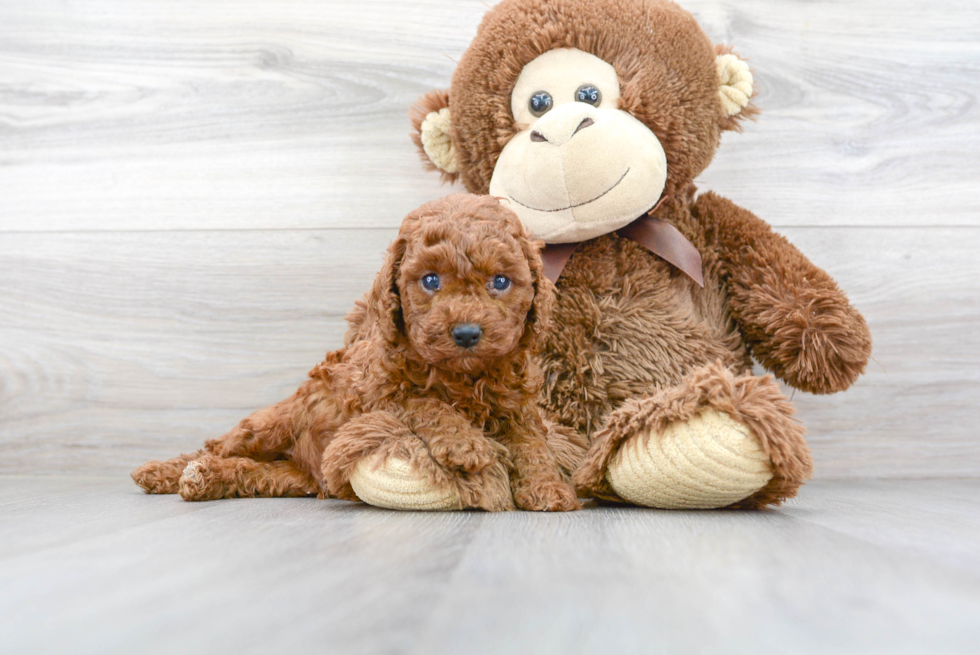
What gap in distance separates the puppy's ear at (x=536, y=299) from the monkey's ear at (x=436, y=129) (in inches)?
15.0

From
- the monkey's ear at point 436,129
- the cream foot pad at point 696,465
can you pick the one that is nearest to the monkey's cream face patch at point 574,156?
the monkey's ear at point 436,129

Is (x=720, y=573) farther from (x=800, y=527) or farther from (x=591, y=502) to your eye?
(x=591, y=502)

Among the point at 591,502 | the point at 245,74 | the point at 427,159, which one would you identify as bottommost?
the point at 591,502

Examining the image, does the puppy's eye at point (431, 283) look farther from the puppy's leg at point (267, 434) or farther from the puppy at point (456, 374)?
the puppy's leg at point (267, 434)

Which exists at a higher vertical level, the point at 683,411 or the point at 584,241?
the point at 584,241

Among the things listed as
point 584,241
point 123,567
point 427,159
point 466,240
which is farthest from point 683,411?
point 427,159

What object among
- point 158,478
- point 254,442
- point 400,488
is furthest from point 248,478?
point 400,488

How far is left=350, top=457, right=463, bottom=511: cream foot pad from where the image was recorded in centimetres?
81

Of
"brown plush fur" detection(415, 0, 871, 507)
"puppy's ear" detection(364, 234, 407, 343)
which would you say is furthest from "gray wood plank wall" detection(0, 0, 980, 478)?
"puppy's ear" detection(364, 234, 407, 343)

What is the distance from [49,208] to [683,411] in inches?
49.5

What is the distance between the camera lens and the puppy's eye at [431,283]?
2.72ft

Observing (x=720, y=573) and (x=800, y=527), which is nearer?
(x=720, y=573)

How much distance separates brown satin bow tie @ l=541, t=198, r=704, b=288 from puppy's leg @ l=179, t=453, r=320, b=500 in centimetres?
45

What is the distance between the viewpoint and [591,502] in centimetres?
92
